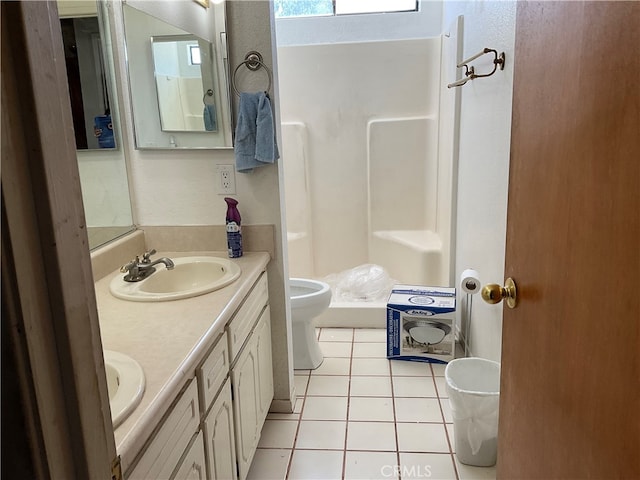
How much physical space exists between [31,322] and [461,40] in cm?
285

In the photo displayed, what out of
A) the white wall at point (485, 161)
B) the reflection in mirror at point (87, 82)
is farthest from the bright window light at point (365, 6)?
the reflection in mirror at point (87, 82)

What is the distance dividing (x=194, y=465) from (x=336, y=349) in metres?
1.80

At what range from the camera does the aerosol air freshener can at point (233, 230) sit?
1957mm

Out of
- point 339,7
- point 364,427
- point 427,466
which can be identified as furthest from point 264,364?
point 339,7

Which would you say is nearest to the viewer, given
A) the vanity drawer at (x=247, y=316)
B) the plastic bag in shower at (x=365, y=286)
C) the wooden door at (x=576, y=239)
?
the wooden door at (x=576, y=239)

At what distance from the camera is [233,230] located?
195 cm

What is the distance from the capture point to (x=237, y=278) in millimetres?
1669

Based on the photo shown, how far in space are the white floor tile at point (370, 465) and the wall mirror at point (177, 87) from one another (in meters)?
1.40

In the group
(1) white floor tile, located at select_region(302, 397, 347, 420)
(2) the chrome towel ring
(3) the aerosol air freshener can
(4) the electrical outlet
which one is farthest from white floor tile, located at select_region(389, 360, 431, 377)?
(2) the chrome towel ring

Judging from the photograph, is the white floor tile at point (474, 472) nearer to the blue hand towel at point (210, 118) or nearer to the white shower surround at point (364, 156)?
the white shower surround at point (364, 156)

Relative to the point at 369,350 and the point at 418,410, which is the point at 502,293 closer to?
the point at 418,410

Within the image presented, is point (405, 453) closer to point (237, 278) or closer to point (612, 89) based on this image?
point (237, 278)

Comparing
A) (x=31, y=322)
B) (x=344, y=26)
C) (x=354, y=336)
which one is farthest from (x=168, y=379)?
(x=344, y=26)

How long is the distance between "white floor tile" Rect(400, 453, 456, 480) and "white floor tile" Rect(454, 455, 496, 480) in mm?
30
